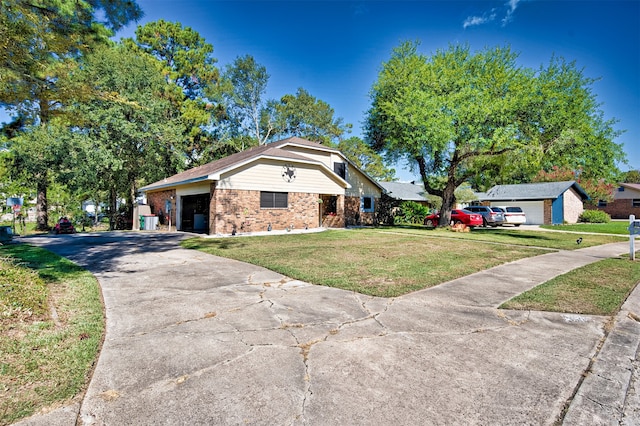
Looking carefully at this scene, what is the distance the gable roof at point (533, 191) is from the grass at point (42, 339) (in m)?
34.4

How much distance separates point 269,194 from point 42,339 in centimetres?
1429

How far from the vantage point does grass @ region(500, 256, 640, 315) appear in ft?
15.2

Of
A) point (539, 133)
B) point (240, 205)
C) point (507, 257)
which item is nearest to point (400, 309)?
point (507, 257)

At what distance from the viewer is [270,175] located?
680 inches

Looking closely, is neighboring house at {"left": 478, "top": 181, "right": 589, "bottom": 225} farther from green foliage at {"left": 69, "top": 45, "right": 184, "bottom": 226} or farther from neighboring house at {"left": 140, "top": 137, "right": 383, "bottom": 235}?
green foliage at {"left": 69, "top": 45, "right": 184, "bottom": 226}

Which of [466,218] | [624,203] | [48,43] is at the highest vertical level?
[48,43]

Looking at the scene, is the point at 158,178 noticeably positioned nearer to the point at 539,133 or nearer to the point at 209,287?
the point at 209,287

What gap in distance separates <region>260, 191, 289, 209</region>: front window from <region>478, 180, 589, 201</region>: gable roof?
25.3 m

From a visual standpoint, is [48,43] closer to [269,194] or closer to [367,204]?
[269,194]

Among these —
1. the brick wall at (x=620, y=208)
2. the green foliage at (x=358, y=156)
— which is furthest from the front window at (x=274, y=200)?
the brick wall at (x=620, y=208)

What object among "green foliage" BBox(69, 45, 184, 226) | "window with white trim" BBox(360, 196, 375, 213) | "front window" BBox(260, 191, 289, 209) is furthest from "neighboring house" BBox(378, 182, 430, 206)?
"green foliage" BBox(69, 45, 184, 226)

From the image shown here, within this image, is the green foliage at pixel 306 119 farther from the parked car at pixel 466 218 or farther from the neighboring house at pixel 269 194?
the parked car at pixel 466 218

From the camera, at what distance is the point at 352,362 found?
3027mm

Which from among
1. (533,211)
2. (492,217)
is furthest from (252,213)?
(533,211)
